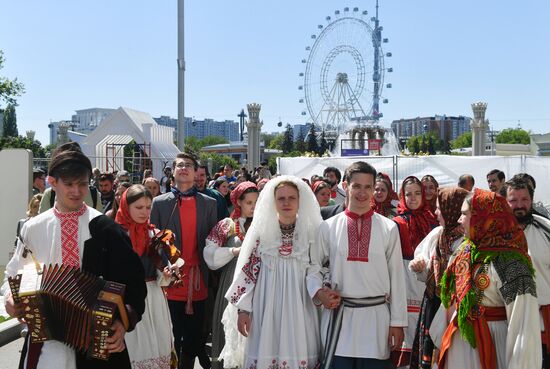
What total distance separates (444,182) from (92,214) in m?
10.6

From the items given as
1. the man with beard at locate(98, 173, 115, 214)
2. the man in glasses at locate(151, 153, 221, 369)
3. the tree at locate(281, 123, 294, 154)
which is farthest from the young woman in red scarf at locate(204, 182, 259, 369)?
the tree at locate(281, 123, 294, 154)

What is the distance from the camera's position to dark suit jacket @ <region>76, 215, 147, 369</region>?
124 inches

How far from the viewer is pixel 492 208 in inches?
136

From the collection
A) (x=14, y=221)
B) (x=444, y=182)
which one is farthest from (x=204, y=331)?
(x=444, y=182)

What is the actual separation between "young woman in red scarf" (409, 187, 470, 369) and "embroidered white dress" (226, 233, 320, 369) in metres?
0.76

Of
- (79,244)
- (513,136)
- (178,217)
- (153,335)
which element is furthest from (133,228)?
(513,136)

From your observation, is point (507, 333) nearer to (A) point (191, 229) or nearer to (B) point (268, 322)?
(B) point (268, 322)

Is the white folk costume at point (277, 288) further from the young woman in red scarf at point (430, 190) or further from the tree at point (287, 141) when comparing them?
the tree at point (287, 141)

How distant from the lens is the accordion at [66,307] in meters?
2.89

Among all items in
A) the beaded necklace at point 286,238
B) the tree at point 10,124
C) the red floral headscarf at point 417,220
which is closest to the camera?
the beaded necklace at point 286,238

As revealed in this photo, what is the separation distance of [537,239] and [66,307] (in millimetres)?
3782

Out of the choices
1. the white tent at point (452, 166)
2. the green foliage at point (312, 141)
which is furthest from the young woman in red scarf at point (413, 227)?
the green foliage at point (312, 141)

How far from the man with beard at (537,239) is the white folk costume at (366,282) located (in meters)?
1.34

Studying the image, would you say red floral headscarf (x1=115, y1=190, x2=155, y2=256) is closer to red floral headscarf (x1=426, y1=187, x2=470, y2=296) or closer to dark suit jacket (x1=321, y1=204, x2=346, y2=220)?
dark suit jacket (x1=321, y1=204, x2=346, y2=220)
